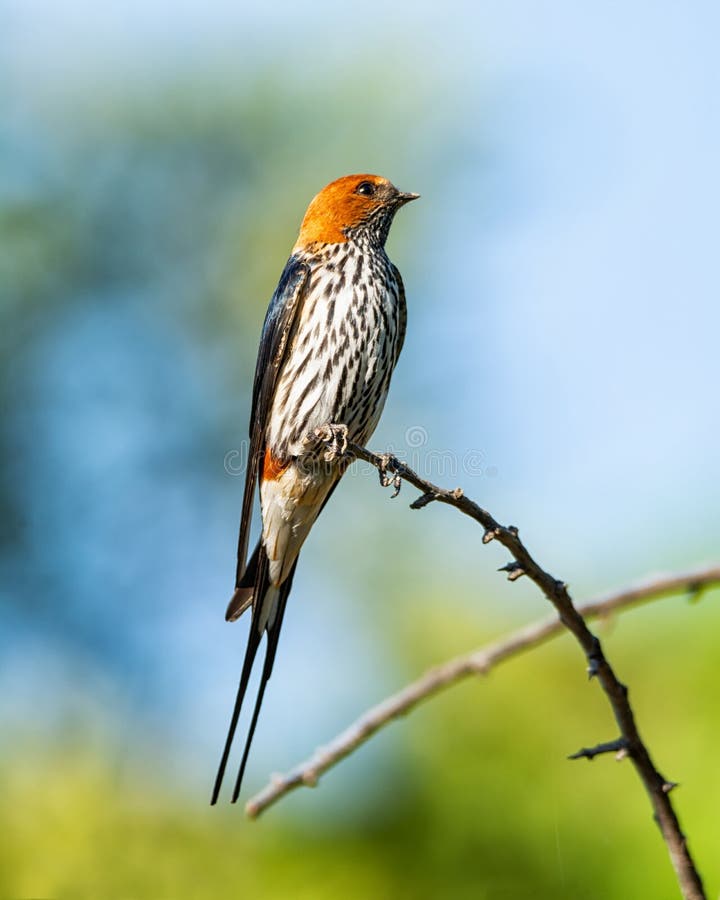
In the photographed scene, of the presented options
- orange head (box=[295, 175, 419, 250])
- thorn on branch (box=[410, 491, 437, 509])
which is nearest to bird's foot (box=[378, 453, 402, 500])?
thorn on branch (box=[410, 491, 437, 509])

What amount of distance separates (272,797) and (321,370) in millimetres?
3104

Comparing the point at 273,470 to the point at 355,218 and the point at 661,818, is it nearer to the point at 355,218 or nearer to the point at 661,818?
the point at 355,218

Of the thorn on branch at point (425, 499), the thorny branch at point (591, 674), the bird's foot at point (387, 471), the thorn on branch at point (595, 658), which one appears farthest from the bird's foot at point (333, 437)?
the thorn on branch at point (595, 658)

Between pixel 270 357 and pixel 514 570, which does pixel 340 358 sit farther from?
pixel 514 570

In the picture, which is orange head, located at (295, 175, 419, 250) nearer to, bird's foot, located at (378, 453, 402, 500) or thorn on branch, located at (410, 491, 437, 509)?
bird's foot, located at (378, 453, 402, 500)

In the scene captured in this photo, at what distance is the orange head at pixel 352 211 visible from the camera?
5.70 metres

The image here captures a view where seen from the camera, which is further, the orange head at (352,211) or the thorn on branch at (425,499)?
the orange head at (352,211)

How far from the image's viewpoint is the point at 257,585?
491 centimetres

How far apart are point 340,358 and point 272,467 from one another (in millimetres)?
656

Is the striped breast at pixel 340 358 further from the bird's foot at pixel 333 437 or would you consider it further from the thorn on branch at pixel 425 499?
the thorn on branch at pixel 425 499

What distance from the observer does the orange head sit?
5.70 metres

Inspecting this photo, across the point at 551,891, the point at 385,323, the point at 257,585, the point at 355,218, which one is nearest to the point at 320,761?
the point at 551,891

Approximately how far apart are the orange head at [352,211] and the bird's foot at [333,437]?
5.16 ft

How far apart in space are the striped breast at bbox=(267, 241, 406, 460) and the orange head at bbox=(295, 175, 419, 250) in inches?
18.4
